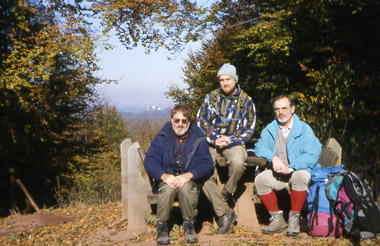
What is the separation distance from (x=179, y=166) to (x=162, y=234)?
0.77 m

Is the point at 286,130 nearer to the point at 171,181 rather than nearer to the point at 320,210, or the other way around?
the point at 320,210

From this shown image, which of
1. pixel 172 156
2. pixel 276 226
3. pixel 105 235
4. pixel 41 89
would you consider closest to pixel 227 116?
pixel 172 156

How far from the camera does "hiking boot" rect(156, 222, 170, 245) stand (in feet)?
13.2

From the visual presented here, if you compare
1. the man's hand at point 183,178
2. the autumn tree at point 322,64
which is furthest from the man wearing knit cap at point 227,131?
the autumn tree at point 322,64

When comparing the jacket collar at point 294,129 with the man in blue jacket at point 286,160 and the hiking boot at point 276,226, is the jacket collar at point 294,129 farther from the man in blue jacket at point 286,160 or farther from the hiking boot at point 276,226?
the hiking boot at point 276,226

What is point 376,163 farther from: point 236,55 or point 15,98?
point 15,98

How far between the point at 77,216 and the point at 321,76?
20.8 feet

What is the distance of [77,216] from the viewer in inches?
226

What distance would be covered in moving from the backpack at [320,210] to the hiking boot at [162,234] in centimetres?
157

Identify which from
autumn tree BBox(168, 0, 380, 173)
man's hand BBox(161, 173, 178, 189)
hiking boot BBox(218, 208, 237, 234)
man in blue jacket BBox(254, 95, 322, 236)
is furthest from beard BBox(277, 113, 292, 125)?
autumn tree BBox(168, 0, 380, 173)

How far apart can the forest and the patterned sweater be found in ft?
9.40

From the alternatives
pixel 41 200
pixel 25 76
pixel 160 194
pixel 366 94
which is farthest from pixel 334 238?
pixel 41 200

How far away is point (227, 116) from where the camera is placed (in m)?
4.87

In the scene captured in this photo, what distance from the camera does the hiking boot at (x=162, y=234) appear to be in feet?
13.2
